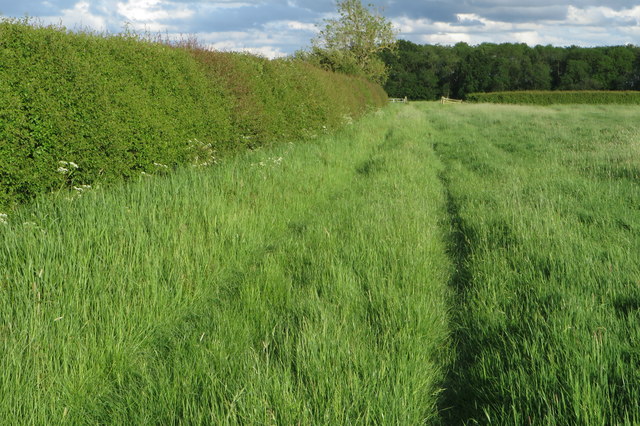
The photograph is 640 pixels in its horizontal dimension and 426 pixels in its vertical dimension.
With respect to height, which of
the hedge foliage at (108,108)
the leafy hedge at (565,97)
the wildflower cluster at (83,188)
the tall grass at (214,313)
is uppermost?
the leafy hedge at (565,97)

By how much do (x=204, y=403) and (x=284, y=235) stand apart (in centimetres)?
315

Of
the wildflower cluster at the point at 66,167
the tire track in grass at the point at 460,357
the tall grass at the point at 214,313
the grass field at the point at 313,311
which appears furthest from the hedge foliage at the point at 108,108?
the tire track in grass at the point at 460,357

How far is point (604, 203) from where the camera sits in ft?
19.2

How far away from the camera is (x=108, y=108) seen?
5914 millimetres

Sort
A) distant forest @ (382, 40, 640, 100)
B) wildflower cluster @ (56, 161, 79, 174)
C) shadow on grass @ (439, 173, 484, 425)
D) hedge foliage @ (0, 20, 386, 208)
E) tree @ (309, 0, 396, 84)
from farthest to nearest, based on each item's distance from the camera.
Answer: distant forest @ (382, 40, 640, 100) < tree @ (309, 0, 396, 84) < wildflower cluster @ (56, 161, 79, 174) < hedge foliage @ (0, 20, 386, 208) < shadow on grass @ (439, 173, 484, 425)

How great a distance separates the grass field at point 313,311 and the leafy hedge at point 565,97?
204 ft

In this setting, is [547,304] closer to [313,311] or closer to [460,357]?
[460,357]

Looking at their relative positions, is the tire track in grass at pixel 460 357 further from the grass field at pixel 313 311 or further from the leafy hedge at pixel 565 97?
the leafy hedge at pixel 565 97

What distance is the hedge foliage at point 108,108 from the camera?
4.93 meters

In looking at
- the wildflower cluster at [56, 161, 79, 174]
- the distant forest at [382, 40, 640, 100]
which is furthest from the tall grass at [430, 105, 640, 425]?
the distant forest at [382, 40, 640, 100]

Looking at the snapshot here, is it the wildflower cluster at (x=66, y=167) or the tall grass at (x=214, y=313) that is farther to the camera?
the wildflower cluster at (x=66, y=167)

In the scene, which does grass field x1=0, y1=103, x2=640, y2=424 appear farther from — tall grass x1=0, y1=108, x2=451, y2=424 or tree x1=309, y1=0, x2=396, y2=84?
tree x1=309, y1=0, x2=396, y2=84

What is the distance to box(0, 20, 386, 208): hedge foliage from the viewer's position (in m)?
4.93

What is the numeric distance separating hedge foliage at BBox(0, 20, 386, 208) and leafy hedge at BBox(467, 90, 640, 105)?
6079 centimetres
